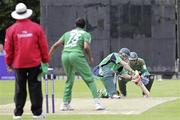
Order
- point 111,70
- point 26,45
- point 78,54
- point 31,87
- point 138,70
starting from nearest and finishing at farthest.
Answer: point 26,45, point 31,87, point 78,54, point 111,70, point 138,70

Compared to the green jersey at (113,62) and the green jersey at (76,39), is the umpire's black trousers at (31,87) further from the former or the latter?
the green jersey at (113,62)

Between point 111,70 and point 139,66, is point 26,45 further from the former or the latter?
point 139,66

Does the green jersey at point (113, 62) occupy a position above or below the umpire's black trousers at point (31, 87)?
below

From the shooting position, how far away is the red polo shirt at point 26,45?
12453 mm

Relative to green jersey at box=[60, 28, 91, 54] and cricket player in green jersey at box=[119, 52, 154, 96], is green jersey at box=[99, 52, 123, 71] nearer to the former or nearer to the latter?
cricket player in green jersey at box=[119, 52, 154, 96]

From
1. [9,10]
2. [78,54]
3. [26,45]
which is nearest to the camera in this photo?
[26,45]

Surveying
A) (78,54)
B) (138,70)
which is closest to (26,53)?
(78,54)

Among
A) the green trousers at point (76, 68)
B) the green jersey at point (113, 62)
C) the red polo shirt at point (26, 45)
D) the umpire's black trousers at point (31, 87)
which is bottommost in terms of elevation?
the green jersey at point (113, 62)

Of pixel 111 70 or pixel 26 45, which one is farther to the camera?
pixel 111 70

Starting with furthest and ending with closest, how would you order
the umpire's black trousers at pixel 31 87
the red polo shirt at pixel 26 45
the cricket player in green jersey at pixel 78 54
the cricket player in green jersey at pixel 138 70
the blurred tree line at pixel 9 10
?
1. the blurred tree line at pixel 9 10
2. the cricket player in green jersey at pixel 138 70
3. the cricket player in green jersey at pixel 78 54
4. the umpire's black trousers at pixel 31 87
5. the red polo shirt at pixel 26 45

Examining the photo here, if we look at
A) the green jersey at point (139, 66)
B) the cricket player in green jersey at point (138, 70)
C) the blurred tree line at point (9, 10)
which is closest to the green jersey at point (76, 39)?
the cricket player in green jersey at point (138, 70)

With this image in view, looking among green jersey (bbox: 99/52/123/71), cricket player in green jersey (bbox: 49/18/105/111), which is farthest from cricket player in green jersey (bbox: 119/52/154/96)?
cricket player in green jersey (bbox: 49/18/105/111)

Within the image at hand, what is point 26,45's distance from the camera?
12461 millimetres

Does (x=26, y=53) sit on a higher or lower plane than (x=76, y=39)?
higher
